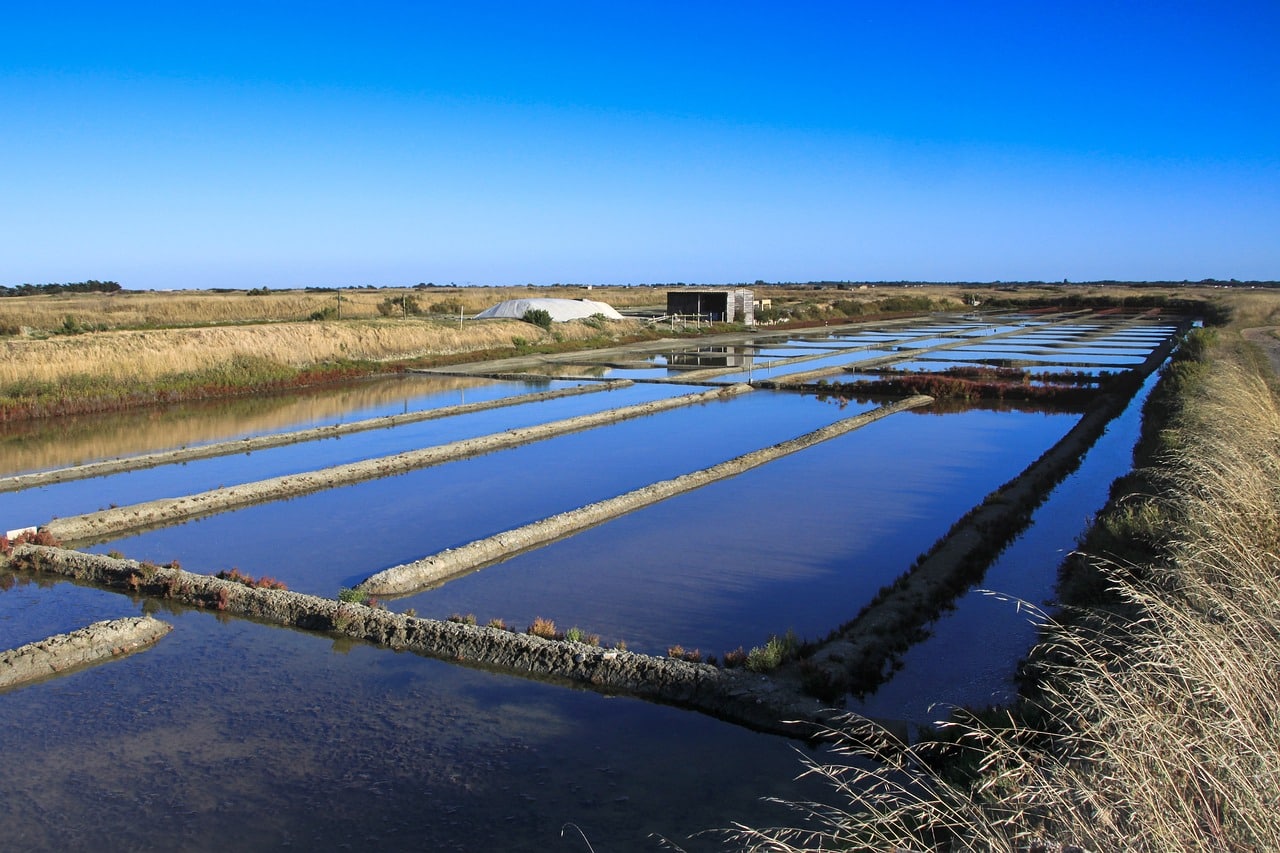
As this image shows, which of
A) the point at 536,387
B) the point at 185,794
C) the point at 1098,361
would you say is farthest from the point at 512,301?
the point at 185,794

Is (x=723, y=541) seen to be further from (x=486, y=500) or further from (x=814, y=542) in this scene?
(x=486, y=500)

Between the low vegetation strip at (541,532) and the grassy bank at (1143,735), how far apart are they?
12.2ft

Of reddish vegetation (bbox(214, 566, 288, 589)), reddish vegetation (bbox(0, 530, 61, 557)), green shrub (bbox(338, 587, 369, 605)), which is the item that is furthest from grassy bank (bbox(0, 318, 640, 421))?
green shrub (bbox(338, 587, 369, 605))

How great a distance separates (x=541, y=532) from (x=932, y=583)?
3.35 metres

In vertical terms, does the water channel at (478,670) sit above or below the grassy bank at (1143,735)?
below

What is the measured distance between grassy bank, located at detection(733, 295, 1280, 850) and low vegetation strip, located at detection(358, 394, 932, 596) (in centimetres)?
373

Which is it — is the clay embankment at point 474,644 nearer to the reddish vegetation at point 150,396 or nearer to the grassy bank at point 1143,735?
the grassy bank at point 1143,735

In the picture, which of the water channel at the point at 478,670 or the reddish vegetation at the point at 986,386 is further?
the reddish vegetation at the point at 986,386

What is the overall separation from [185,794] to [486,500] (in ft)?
18.6

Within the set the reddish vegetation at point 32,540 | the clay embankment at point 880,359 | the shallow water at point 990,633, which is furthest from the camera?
the clay embankment at point 880,359

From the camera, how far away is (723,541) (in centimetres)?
838

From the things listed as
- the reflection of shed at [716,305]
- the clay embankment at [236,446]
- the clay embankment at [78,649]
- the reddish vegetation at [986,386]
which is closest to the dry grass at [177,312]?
the reflection of shed at [716,305]

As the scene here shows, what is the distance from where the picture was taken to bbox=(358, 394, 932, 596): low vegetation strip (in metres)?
7.21

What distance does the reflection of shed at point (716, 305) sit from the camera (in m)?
41.4
